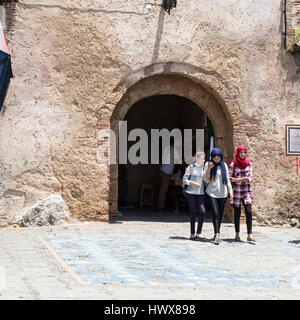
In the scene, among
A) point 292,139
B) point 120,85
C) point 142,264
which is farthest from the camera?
point 292,139

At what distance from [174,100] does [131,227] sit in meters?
6.12

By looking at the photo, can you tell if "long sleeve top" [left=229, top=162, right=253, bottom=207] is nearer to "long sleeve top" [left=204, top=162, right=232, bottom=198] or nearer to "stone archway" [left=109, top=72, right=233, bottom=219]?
"long sleeve top" [left=204, top=162, right=232, bottom=198]

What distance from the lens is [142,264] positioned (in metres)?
6.55


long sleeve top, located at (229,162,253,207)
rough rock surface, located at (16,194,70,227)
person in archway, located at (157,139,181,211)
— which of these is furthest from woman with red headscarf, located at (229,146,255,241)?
person in archway, located at (157,139,181,211)

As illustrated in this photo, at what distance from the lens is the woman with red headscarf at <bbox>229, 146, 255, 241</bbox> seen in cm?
854

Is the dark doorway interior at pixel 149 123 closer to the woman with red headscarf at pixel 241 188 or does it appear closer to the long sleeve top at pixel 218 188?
the woman with red headscarf at pixel 241 188

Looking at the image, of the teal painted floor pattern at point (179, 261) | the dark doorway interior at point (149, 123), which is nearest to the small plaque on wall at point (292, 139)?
the teal painted floor pattern at point (179, 261)

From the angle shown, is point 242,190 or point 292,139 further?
point 292,139

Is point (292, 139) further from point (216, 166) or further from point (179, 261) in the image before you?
point (179, 261)

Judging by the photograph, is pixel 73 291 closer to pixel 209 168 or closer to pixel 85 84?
pixel 209 168

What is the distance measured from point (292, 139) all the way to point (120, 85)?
3363 mm

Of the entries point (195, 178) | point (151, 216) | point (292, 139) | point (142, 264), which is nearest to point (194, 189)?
point (195, 178)

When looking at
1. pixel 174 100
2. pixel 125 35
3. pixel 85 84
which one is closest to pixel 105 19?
pixel 125 35

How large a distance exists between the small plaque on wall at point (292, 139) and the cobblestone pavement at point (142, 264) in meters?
1.64
